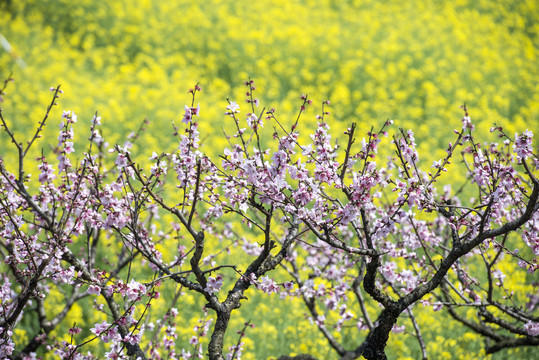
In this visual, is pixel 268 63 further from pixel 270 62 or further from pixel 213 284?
pixel 213 284

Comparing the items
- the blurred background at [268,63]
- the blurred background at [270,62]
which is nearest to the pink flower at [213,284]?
the blurred background at [268,63]

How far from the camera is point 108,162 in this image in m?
9.59

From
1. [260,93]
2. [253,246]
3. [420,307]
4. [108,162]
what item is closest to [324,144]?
[253,246]

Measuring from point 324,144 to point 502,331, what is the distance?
4.52m

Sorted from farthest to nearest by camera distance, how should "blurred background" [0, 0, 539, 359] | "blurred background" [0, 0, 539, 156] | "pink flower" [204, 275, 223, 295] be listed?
"blurred background" [0, 0, 539, 156], "blurred background" [0, 0, 539, 359], "pink flower" [204, 275, 223, 295]

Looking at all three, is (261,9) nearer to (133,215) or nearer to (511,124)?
(511,124)

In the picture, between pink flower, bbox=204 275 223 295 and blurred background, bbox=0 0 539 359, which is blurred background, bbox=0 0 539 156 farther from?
pink flower, bbox=204 275 223 295

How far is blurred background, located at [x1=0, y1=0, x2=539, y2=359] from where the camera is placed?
36.6ft

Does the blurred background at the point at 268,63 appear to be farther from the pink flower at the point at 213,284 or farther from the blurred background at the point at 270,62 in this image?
the pink flower at the point at 213,284

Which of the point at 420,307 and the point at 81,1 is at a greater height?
the point at 81,1

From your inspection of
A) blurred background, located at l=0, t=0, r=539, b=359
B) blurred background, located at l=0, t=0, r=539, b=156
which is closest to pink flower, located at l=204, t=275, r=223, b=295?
blurred background, located at l=0, t=0, r=539, b=359

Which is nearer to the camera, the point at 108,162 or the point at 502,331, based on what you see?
the point at 502,331

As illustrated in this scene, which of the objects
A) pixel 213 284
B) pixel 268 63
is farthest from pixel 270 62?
pixel 213 284

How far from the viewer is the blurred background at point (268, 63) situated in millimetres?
11148
